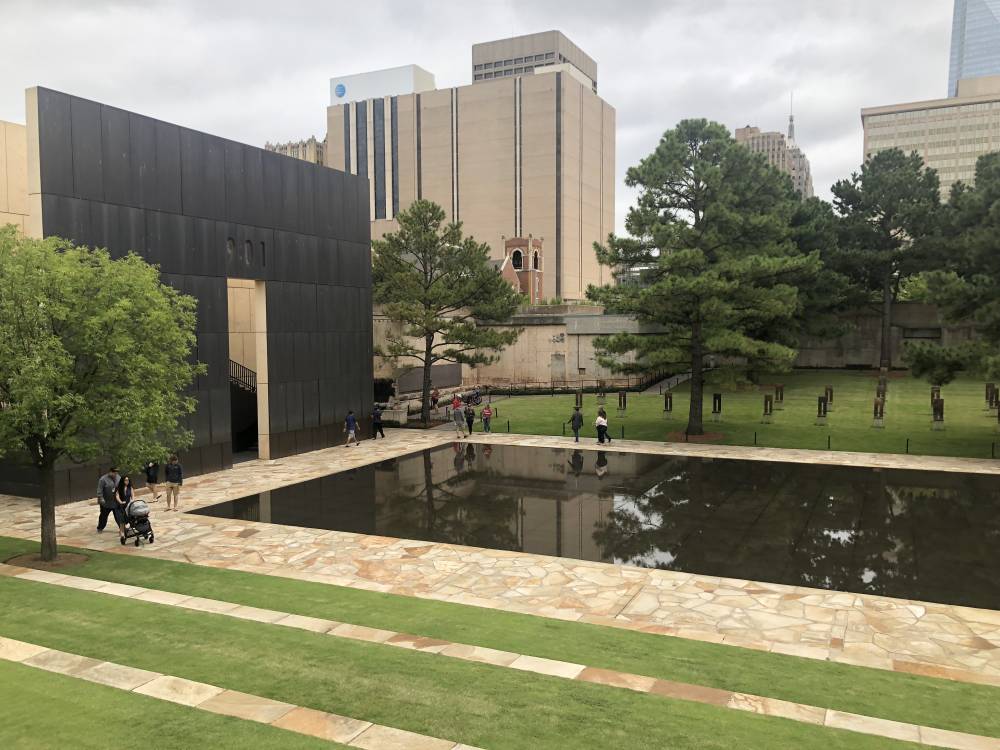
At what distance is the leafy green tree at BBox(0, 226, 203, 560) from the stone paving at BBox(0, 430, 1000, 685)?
290 cm

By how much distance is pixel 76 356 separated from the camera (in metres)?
14.0

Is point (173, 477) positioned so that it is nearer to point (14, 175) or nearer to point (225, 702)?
point (14, 175)

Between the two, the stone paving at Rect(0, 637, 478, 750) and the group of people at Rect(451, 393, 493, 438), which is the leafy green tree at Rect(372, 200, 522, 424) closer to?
the group of people at Rect(451, 393, 493, 438)

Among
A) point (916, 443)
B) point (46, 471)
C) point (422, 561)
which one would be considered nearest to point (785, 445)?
point (916, 443)

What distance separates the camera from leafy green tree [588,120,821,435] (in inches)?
1122

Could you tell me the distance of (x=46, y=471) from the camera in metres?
14.6

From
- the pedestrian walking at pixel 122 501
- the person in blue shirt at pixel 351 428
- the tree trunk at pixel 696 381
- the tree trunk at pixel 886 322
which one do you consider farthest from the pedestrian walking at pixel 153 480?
the tree trunk at pixel 886 322

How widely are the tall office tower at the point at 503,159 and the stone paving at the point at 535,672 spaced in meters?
94.6

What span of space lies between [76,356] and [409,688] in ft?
32.8

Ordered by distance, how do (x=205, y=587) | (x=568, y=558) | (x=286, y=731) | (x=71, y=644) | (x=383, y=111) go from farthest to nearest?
(x=383, y=111) < (x=568, y=558) < (x=205, y=587) < (x=71, y=644) < (x=286, y=731)

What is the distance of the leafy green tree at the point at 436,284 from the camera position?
34.4m

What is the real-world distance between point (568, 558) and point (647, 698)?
23.9ft

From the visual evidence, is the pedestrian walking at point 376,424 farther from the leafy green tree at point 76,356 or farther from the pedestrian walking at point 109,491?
the leafy green tree at point 76,356

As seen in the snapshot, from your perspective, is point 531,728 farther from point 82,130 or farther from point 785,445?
point 785,445
